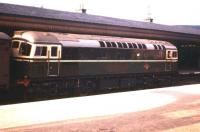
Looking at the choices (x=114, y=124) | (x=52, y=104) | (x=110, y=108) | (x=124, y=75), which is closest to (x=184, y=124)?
(x=114, y=124)

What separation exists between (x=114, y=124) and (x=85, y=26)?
43.2ft

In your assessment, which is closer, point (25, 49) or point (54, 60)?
point (25, 49)

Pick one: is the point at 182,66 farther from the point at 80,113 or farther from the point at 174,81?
the point at 80,113

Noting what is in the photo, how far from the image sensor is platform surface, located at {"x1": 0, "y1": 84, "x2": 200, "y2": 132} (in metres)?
12.4

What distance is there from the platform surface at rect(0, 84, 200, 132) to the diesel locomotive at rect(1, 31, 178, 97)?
1.93 m

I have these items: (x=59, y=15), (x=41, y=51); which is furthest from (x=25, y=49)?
(x=59, y=15)

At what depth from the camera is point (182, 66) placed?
46688 millimetres

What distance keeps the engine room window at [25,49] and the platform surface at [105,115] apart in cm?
296

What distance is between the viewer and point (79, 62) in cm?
2112

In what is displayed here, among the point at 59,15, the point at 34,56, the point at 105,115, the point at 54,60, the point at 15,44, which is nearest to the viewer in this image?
the point at 105,115

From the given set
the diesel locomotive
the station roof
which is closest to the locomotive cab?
the diesel locomotive

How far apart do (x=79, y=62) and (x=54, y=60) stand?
2.01 meters

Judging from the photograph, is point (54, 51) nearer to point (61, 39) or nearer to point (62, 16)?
point (61, 39)

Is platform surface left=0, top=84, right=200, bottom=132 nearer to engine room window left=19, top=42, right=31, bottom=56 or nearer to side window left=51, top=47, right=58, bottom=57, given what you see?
side window left=51, top=47, right=58, bottom=57
